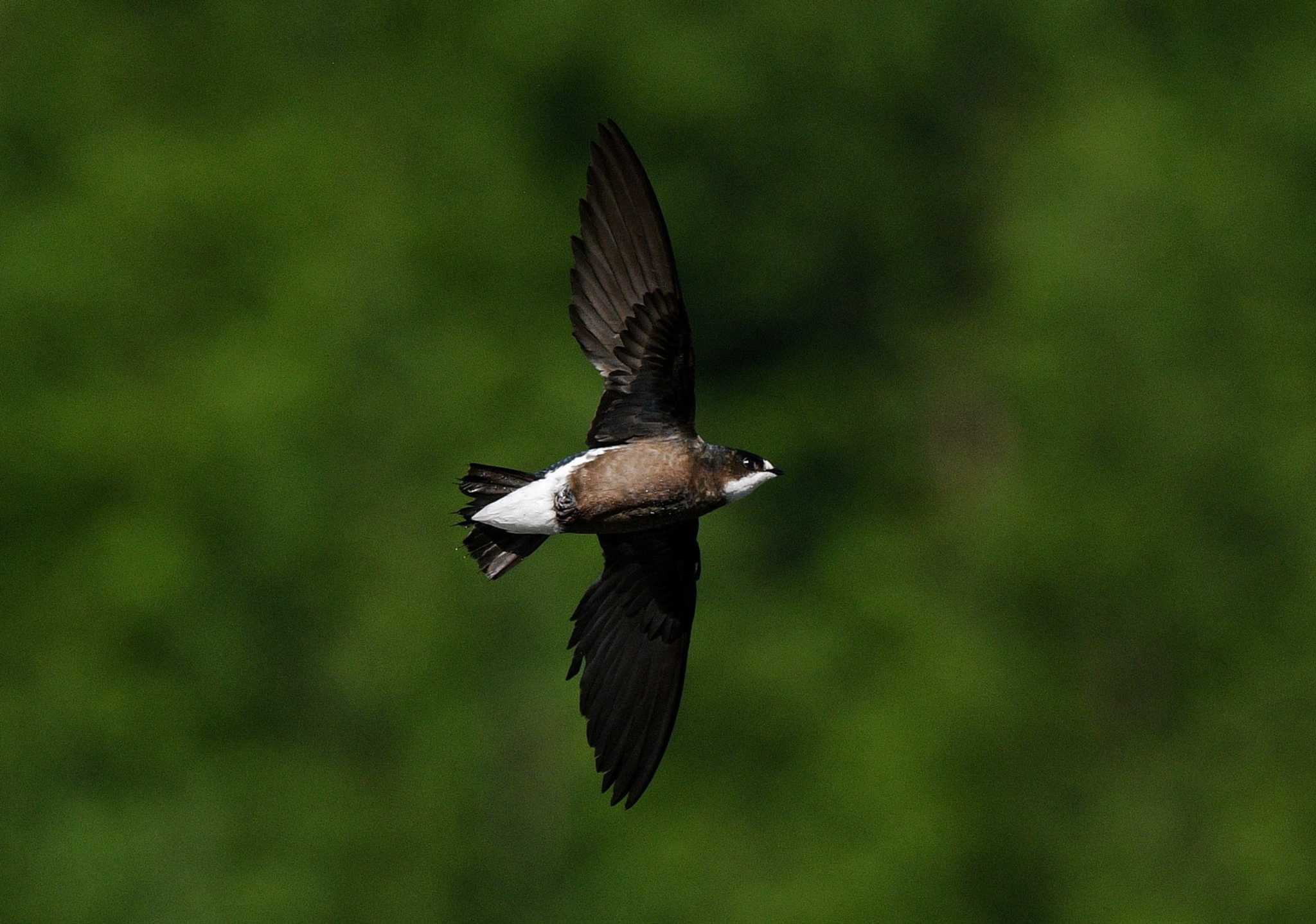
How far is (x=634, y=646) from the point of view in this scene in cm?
494

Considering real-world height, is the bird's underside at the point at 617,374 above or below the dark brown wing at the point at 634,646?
above

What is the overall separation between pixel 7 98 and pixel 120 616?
4.03m

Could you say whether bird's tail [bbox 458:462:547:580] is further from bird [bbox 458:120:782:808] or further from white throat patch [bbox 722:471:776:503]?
white throat patch [bbox 722:471:776:503]

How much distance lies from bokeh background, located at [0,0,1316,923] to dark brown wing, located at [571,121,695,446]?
641cm

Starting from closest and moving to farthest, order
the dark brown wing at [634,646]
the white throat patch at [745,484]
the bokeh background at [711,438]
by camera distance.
→ the white throat patch at [745,484] < the dark brown wing at [634,646] < the bokeh background at [711,438]

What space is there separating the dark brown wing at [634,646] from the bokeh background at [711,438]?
605 cm

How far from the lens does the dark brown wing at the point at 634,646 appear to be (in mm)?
4891

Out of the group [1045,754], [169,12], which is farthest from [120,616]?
[1045,754]

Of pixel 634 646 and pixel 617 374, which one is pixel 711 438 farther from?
pixel 617 374

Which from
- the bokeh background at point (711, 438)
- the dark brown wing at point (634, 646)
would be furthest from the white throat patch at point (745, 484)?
the bokeh background at point (711, 438)

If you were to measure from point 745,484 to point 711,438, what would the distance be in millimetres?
8656

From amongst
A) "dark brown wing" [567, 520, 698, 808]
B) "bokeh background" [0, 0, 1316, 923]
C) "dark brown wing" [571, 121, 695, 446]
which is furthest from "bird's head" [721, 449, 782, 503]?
"bokeh background" [0, 0, 1316, 923]

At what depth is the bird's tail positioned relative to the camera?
457 centimetres

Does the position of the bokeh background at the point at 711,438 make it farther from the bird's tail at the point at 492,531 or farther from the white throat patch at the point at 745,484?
the white throat patch at the point at 745,484
